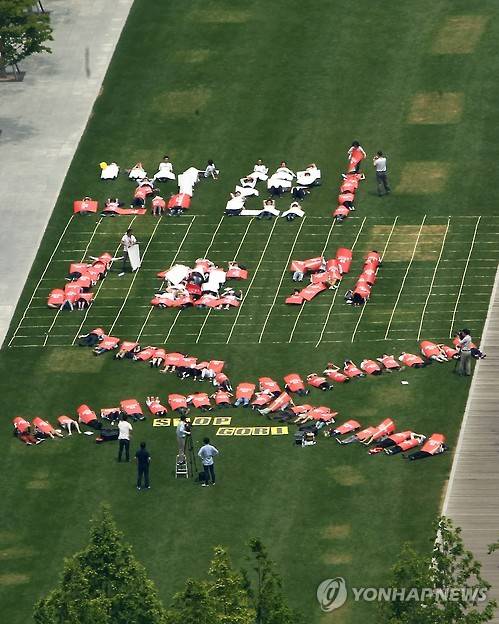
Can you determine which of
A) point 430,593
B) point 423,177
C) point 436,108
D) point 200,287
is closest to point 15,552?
point 200,287

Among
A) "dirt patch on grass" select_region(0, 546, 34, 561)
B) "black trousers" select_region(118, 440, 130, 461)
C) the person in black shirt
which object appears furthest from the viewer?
"black trousers" select_region(118, 440, 130, 461)

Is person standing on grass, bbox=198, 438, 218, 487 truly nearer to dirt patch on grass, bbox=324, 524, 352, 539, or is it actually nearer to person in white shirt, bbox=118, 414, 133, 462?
person in white shirt, bbox=118, 414, 133, 462

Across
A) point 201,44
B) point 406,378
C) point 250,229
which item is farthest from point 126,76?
point 406,378

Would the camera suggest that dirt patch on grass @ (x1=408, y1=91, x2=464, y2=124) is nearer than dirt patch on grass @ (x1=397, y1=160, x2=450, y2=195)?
No

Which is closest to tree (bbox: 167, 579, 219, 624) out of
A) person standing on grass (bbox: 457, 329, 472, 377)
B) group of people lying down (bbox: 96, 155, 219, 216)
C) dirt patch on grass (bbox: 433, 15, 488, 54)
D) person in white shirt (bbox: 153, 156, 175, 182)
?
person standing on grass (bbox: 457, 329, 472, 377)

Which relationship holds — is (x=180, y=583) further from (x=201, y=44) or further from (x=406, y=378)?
(x=201, y=44)
